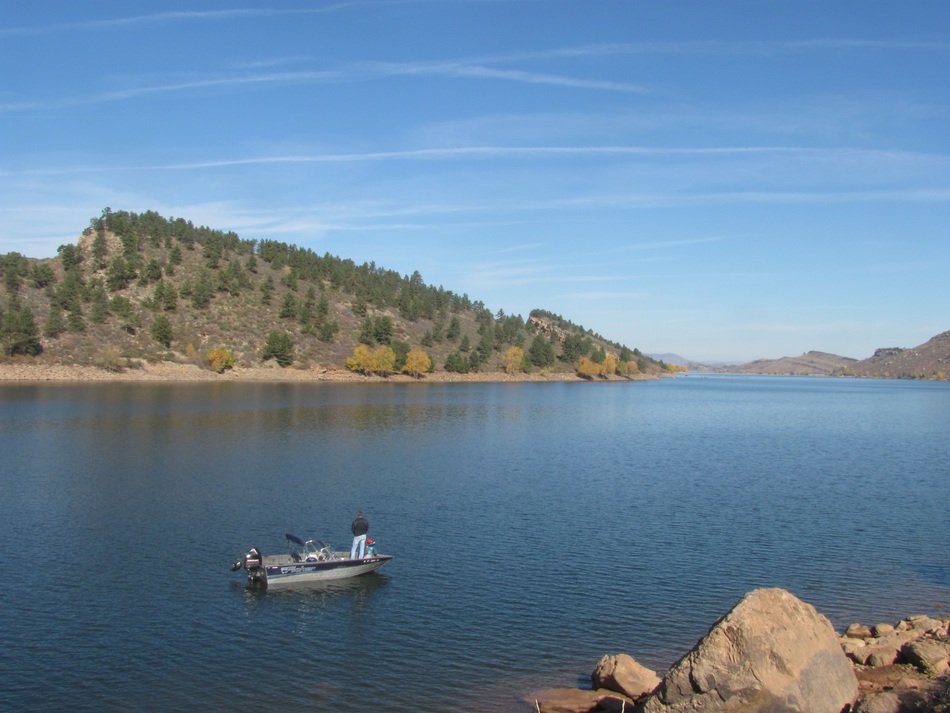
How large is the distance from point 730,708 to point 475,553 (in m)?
18.9

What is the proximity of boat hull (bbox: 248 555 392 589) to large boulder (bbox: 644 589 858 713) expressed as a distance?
16.2 meters

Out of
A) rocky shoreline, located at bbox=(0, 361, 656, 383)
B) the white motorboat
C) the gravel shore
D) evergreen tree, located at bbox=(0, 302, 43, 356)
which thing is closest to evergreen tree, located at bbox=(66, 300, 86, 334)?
evergreen tree, located at bbox=(0, 302, 43, 356)

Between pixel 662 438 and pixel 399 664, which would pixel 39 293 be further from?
pixel 399 664

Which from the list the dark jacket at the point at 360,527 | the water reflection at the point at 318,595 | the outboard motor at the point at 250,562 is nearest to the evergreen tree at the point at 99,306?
the outboard motor at the point at 250,562

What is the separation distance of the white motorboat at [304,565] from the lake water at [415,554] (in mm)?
619

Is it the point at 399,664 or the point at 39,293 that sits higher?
the point at 39,293

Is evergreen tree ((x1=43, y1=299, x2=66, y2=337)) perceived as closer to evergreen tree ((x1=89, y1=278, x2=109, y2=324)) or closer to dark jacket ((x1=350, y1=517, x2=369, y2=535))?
evergreen tree ((x1=89, y1=278, x2=109, y2=324))

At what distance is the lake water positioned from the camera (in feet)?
74.8

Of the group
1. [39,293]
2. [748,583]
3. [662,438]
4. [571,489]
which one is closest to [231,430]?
[571,489]

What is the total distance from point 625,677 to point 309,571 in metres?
15.1

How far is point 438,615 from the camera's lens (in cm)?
2748

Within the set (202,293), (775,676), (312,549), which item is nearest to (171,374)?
(202,293)

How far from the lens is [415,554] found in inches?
1378

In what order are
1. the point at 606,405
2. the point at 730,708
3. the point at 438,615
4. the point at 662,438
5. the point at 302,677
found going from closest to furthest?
1. the point at 730,708
2. the point at 302,677
3. the point at 438,615
4. the point at 662,438
5. the point at 606,405
